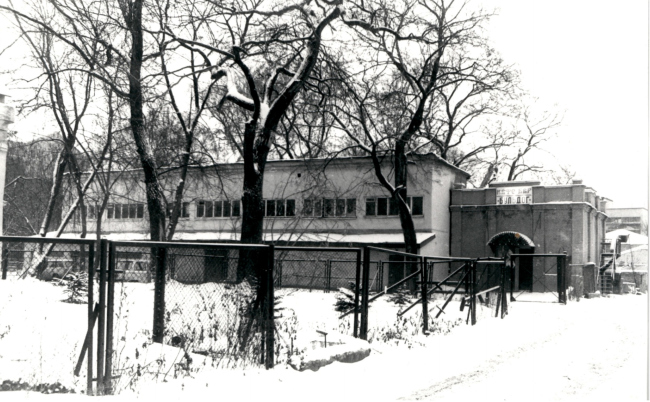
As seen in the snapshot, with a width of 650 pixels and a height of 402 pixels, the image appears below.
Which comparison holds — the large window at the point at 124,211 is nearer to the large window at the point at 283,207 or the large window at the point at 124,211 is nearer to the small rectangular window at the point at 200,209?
the small rectangular window at the point at 200,209

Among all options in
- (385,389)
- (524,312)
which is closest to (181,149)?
(524,312)

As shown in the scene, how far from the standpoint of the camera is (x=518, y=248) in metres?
37.7

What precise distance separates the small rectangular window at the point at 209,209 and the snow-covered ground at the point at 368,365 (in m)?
29.7

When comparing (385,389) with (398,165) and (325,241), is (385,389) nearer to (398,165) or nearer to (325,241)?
(398,165)

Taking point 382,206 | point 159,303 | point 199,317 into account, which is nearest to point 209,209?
point 382,206

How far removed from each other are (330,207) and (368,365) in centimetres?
2934

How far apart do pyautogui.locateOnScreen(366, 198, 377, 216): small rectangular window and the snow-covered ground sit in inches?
943

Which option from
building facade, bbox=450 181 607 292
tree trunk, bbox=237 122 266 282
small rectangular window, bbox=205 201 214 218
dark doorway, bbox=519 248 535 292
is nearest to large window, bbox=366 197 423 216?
building facade, bbox=450 181 607 292

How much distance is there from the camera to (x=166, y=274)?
32.5 ft

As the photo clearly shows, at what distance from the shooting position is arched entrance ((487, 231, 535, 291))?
3700cm

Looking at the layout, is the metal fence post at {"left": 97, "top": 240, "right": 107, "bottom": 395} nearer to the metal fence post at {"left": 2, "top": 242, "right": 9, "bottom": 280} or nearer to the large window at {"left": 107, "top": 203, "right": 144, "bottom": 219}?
the metal fence post at {"left": 2, "top": 242, "right": 9, "bottom": 280}

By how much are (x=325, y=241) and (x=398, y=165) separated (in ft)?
29.4

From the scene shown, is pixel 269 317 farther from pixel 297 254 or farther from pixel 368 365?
pixel 297 254

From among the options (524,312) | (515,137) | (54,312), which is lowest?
(524,312)
